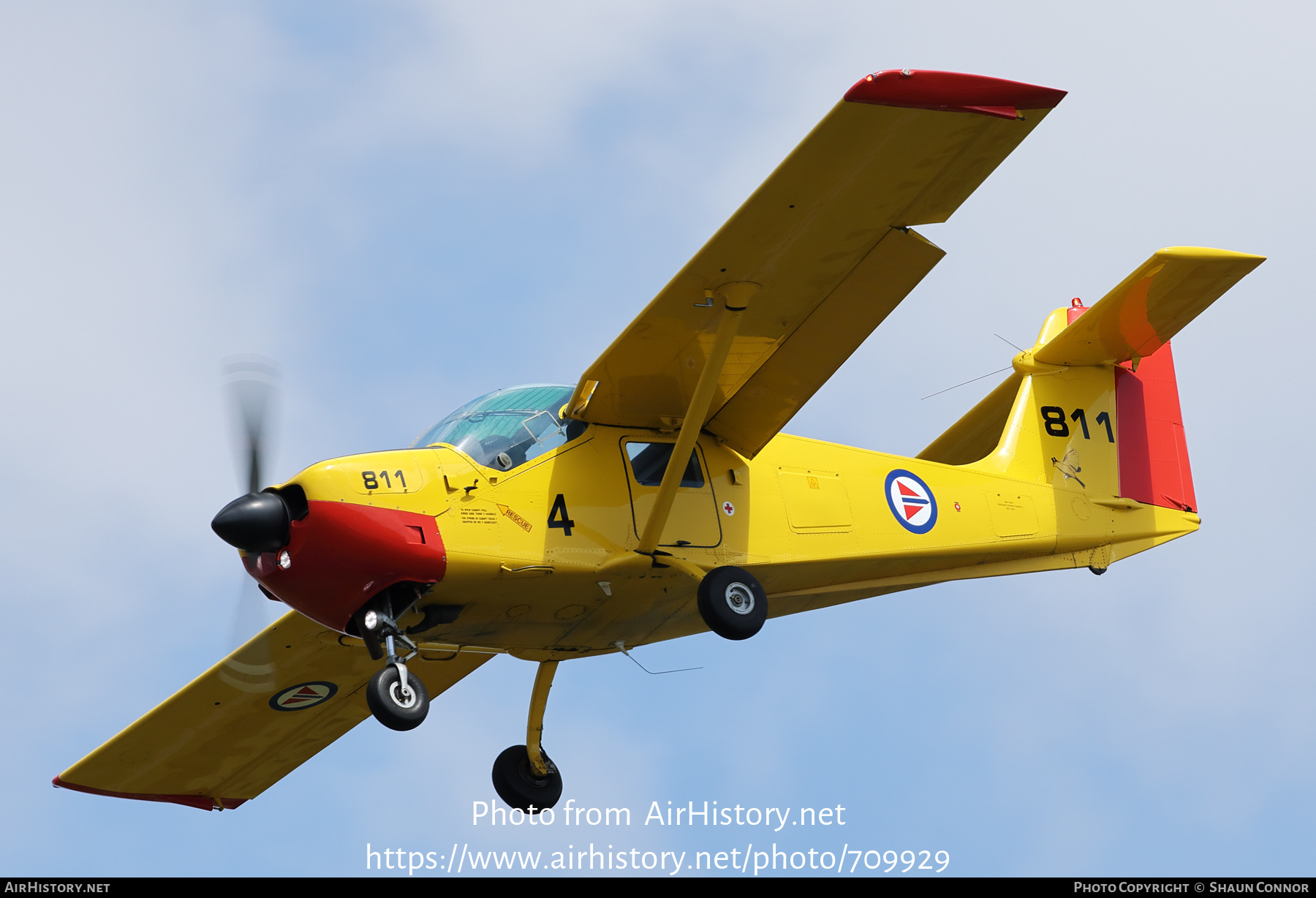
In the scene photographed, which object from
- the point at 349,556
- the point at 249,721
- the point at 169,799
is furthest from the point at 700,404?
the point at 169,799

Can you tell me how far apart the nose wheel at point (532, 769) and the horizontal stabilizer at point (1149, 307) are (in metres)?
6.12

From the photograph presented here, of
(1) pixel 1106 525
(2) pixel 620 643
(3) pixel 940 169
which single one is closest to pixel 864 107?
(3) pixel 940 169

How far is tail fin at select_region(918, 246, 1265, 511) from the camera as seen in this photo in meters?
15.3

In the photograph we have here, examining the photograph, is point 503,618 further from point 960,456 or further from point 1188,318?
point 1188,318

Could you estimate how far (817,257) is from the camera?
12242 millimetres

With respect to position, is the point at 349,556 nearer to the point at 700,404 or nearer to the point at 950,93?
the point at 700,404

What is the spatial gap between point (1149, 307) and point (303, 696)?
880 cm

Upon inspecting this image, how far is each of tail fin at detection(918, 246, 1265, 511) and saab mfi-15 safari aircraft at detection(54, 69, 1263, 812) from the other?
0.04m

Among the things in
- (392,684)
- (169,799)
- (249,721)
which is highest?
(392,684)

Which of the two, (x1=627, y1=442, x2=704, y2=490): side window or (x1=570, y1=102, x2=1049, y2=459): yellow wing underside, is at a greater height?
(x1=570, y1=102, x2=1049, y2=459): yellow wing underside

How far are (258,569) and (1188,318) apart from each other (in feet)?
29.4

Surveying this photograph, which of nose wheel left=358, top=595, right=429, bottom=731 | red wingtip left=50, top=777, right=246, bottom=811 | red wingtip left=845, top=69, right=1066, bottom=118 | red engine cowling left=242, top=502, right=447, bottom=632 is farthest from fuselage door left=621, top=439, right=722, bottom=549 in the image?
red wingtip left=50, top=777, right=246, bottom=811

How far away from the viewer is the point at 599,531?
40.9 feet

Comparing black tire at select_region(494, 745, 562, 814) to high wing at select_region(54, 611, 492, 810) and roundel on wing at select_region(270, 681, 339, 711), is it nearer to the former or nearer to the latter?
high wing at select_region(54, 611, 492, 810)
